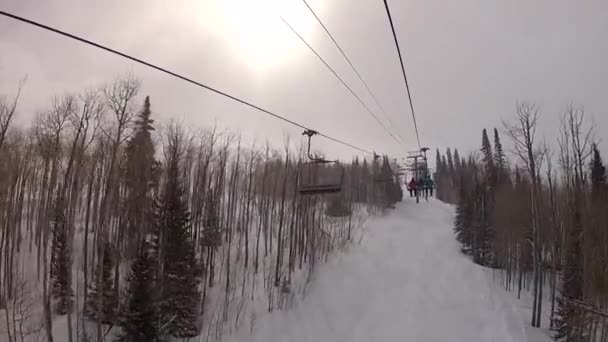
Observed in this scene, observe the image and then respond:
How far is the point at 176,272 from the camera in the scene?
20406 millimetres

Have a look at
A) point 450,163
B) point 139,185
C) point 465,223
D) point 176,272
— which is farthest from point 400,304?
point 450,163

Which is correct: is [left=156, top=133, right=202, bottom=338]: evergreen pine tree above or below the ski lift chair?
below

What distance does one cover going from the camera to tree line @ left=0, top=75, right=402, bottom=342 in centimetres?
1938

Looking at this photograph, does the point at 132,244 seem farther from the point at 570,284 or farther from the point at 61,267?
the point at 570,284

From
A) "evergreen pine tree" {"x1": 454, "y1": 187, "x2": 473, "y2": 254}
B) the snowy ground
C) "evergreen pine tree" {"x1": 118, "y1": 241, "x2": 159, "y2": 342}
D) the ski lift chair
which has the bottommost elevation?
the snowy ground

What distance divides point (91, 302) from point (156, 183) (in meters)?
8.83

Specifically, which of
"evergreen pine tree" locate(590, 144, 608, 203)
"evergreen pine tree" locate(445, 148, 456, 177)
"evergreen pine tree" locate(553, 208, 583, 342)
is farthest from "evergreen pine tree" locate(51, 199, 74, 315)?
"evergreen pine tree" locate(445, 148, 456, 177)

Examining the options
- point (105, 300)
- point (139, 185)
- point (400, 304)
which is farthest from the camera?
point (139, 185)

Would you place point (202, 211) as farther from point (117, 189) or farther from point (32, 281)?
point (32, 281)

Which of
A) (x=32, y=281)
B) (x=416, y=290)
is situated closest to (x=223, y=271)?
(x=32, y=281)

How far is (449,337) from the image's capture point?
67.6 feet

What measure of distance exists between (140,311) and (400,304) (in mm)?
15264

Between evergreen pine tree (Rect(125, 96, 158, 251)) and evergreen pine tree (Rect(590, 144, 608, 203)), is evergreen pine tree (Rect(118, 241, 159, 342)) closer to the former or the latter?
evergreen pine tree (Rect(125, 96, 158, 251))

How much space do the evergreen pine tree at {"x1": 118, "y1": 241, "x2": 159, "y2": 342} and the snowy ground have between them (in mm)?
4906
